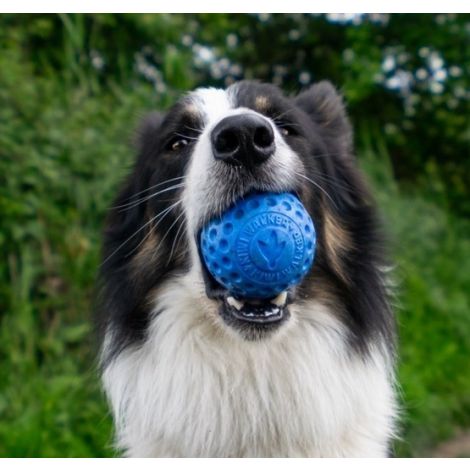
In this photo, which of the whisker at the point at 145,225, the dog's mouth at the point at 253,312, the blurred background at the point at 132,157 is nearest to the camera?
the dog's mouth at the point at 253,312

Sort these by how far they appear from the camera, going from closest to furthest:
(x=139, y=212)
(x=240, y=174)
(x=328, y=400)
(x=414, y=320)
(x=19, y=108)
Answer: (x=240, y=174), (x=328, y=400), (x=139, y=212), (x=19, y=108), (x=414, y=320)

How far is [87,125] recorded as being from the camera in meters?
5.49

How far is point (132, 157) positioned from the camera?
430 centimetres

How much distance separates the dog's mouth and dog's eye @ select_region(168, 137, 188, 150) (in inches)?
27.5

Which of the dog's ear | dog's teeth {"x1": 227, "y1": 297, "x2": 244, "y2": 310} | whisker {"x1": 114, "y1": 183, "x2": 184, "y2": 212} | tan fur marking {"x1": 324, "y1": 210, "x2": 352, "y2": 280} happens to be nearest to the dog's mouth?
dog's teeth {"x1": 227, "y1": 297, "x2": 244, "y2": 310}

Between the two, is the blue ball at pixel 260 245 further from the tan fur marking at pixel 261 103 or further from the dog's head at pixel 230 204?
the tan fur marking at pixel 261 103

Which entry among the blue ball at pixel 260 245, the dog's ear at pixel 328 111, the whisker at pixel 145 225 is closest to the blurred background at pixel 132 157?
the dog's ear at pixel 328 111

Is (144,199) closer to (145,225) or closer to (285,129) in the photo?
(145,225)

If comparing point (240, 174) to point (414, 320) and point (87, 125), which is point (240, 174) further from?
point (414, 320)

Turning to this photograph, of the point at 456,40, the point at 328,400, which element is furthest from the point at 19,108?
the point at 456,40

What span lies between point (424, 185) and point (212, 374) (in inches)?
261

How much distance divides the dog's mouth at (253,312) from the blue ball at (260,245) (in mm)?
54

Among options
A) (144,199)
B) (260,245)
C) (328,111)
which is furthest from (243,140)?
(328,111)

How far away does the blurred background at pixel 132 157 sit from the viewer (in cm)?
448
